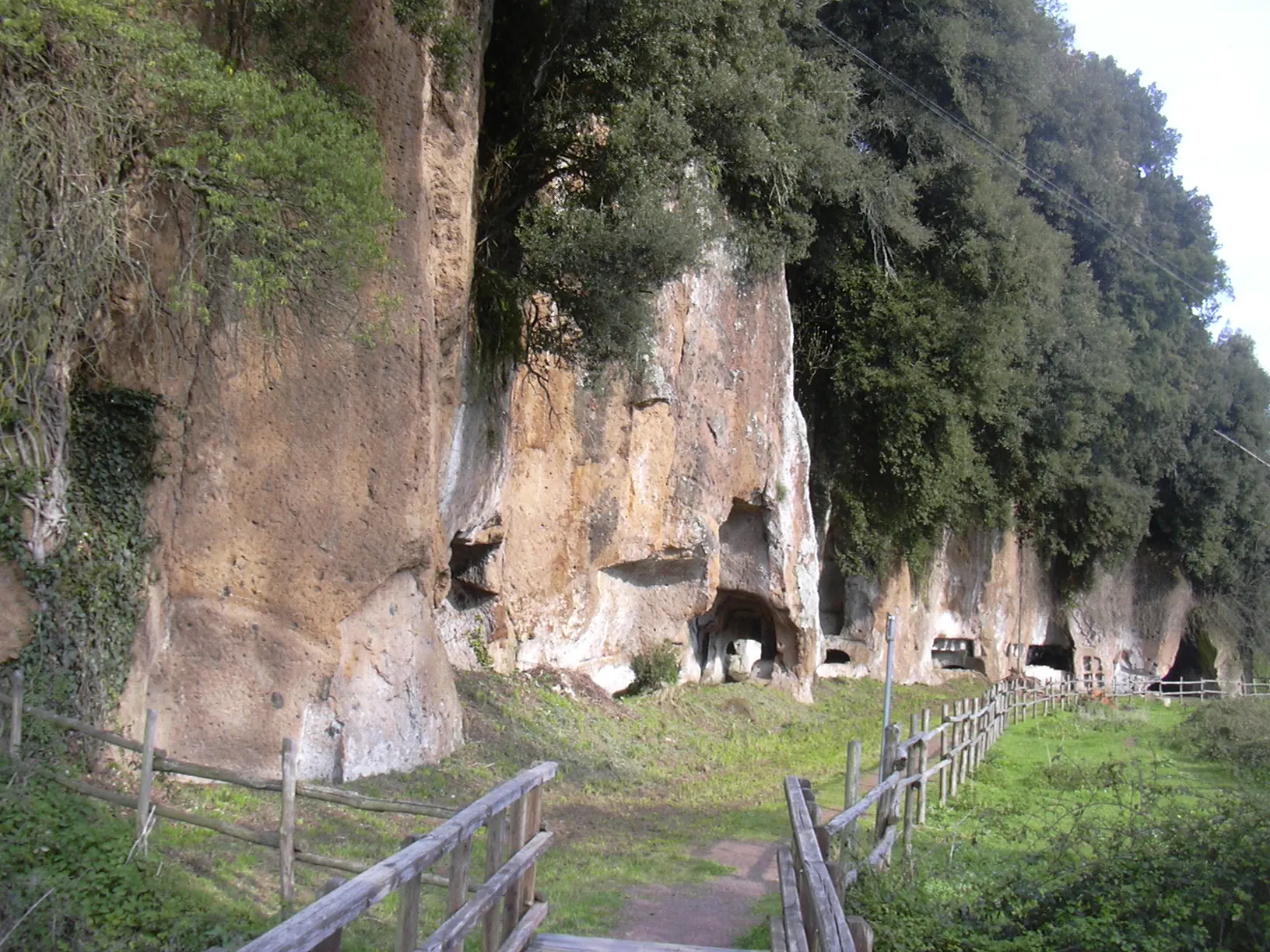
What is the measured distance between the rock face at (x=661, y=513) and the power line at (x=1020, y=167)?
8057mm

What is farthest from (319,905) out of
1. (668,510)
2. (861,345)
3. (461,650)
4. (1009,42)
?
(1009,42)

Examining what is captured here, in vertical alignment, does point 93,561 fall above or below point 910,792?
above

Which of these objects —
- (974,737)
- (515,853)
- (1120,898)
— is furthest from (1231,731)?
(515,853)

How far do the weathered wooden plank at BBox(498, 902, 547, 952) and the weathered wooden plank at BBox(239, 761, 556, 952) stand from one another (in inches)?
34.9

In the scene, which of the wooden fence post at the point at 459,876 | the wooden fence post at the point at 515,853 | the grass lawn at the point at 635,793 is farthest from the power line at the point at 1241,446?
the wooden fence post at the point at 459,876

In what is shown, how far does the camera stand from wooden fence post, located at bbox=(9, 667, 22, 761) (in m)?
8.55

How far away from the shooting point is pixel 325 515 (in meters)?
12.4

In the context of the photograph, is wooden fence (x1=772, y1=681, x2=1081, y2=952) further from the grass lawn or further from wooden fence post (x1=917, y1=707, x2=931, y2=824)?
the grass lawn

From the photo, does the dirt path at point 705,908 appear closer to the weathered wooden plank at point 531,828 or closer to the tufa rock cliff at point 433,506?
the weathered wooden plank at point 531,828

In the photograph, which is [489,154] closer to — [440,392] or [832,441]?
[440,392]

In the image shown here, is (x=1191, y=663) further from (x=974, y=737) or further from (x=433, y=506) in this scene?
(x=433, y=506)

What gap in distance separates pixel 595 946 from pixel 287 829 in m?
2.58

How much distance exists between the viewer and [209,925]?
733 centimetres

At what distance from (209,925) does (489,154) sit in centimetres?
1202
